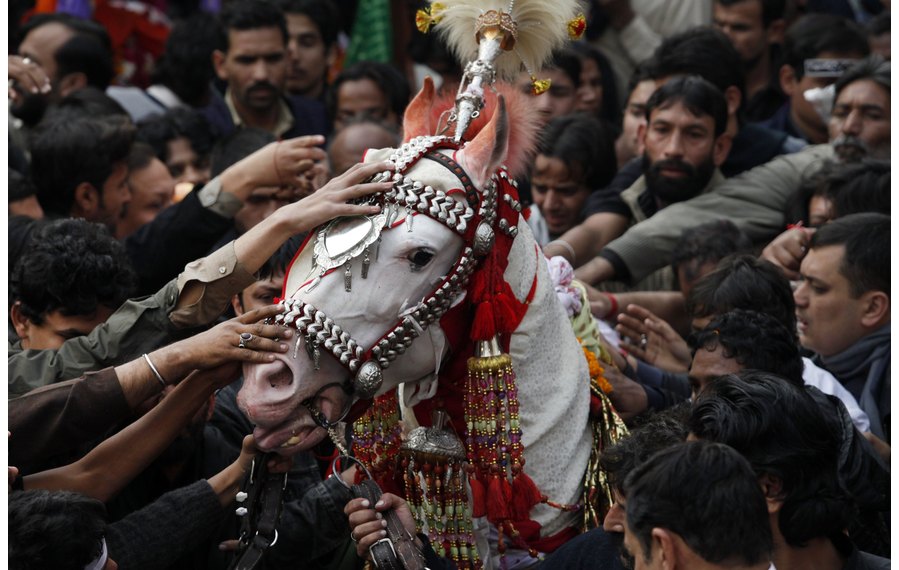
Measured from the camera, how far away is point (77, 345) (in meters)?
4.59

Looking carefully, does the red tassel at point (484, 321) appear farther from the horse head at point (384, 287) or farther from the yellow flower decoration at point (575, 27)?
the yellow flower decoration at point (575, 27)

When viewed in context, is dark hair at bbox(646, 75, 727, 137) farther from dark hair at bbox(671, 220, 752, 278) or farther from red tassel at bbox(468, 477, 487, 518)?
red tassel at bbox(468, 477, 487, 518)

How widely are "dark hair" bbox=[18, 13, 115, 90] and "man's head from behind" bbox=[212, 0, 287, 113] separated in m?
0.88

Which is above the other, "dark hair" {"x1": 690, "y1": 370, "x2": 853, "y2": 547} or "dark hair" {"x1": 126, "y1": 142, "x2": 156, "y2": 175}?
"dark hair" {"x1": 690, "y1": 370, "x2": 853, "y2": 547}

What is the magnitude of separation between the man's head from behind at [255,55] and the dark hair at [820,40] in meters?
3.40

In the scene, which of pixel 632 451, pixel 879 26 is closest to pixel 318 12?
pixel 879 26

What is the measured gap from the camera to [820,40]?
8.90m

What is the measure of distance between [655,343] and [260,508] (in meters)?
2.38

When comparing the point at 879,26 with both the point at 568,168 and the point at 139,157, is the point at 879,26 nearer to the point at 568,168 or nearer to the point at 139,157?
the point at 568,168

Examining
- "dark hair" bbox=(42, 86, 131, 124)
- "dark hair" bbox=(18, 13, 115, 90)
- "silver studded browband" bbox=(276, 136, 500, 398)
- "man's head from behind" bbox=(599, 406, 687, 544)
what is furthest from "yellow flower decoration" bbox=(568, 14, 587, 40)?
"dark hair" bbox=(18, 13, 115, 90)

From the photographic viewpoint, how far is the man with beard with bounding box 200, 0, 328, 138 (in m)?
9.01

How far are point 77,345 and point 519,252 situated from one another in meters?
1.54

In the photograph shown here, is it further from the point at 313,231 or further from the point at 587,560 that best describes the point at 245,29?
the point at 587,560

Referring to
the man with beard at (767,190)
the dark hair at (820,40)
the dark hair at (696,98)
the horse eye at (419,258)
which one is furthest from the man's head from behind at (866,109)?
the horse eye at (419,258)
